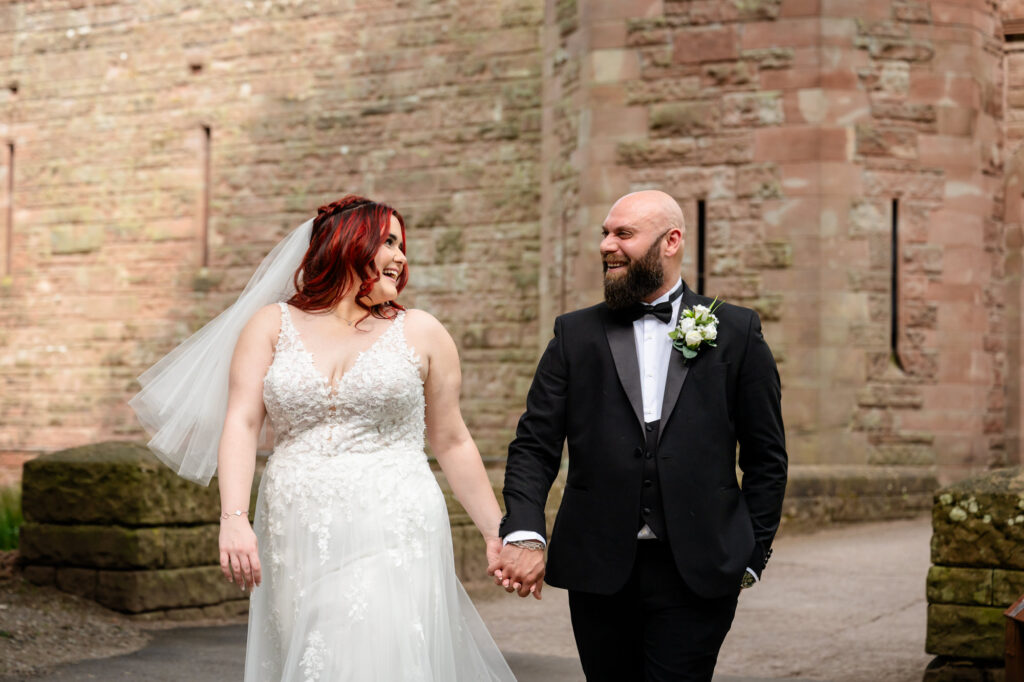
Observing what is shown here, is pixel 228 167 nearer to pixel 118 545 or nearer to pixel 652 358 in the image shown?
pixel 118 545

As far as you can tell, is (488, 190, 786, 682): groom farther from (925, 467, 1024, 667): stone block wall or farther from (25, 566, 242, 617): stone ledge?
(25, 566, 242, 617): stone ledge

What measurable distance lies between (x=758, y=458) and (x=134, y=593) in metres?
3.90

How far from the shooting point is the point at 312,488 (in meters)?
3.29

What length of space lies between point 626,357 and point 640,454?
0.24m

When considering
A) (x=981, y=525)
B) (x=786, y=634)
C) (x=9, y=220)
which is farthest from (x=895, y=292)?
(x=9, y=220)

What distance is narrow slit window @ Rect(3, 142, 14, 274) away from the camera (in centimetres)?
1731

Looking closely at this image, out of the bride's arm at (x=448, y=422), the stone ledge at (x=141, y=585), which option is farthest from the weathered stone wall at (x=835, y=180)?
the bride's arm at (x=448, y=422)

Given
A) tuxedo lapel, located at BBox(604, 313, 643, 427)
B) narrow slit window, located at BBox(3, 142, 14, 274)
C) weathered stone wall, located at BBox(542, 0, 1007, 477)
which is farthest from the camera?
narrow slit window, located at BBox(3, 142, 14, 274)

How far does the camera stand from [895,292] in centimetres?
1091

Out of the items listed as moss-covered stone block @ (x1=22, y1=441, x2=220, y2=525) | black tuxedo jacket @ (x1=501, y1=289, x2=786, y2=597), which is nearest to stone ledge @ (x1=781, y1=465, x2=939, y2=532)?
moss-covered stone block @ (x1=22, y1=441, x2=220, y2=525)

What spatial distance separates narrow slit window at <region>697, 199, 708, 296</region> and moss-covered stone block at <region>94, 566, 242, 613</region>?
5604 mm

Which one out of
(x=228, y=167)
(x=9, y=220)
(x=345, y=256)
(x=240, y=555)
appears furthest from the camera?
(x=9, y=220)

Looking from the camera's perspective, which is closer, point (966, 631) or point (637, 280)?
point (637, 280)

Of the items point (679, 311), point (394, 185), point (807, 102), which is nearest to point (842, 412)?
point (807, 102)
